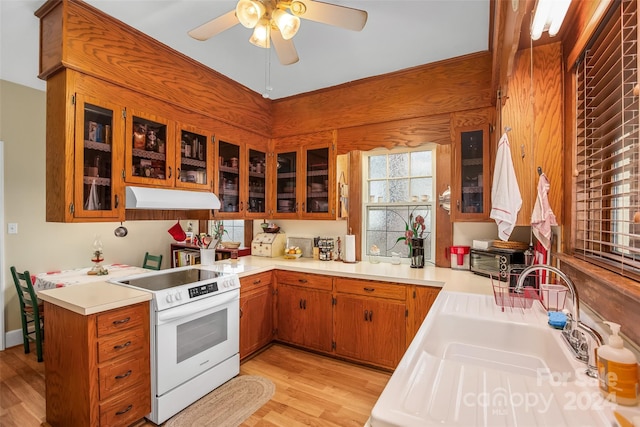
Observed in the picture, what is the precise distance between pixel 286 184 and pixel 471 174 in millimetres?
1936

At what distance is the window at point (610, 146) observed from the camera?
3.47 ft

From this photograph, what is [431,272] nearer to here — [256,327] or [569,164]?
[569,164]

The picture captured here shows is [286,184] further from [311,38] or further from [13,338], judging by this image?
[13,338]

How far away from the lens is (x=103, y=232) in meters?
3.98

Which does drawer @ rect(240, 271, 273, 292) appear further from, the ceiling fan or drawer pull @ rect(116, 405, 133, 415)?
the ceiling fan

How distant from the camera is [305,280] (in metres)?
2.94

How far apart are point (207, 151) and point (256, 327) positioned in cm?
176

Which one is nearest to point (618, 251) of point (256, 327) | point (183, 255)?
point (256, 327)

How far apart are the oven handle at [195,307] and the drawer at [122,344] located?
0.47 feet

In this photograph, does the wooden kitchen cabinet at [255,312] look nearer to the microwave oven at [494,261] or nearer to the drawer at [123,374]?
the drawer at [123,374]

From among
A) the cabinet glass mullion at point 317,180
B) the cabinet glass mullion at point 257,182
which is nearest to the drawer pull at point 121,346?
A: the cabinet glass mullion at point 257,182

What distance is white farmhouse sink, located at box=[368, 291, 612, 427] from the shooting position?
2.33 feet

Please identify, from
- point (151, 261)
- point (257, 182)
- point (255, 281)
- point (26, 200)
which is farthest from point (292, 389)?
point (26, 200)

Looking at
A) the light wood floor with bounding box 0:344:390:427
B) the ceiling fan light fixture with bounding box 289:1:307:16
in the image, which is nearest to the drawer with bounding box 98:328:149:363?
the light wood floor with bounding box 0:344:390:427
